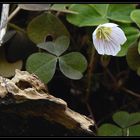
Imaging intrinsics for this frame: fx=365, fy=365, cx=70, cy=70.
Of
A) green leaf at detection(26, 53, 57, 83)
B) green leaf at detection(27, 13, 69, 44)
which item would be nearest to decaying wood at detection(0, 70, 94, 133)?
green leaf at detection(26, 53, 57, 83)

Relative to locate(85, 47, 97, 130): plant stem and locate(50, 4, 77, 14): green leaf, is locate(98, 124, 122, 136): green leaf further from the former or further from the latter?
locate(50, 4, 77, 14): green leaf

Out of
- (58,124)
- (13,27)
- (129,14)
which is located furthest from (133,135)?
(13,27)

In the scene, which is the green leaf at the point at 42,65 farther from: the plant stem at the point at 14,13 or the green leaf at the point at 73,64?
the plant stem at the point at 14,13

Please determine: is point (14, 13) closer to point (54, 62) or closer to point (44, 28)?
point (44, 28)

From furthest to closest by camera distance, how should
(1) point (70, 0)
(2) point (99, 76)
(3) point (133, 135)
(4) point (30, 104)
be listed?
(2) point (99, 76) → (1) point (70, 0) → (3) point (133, 135) → (4) point (30, 104)

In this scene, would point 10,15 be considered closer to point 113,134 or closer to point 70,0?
point 70,0

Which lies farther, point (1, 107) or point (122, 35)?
Result: point (122, 35)

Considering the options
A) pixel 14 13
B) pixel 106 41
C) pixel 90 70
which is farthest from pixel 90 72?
pixel 14 13
